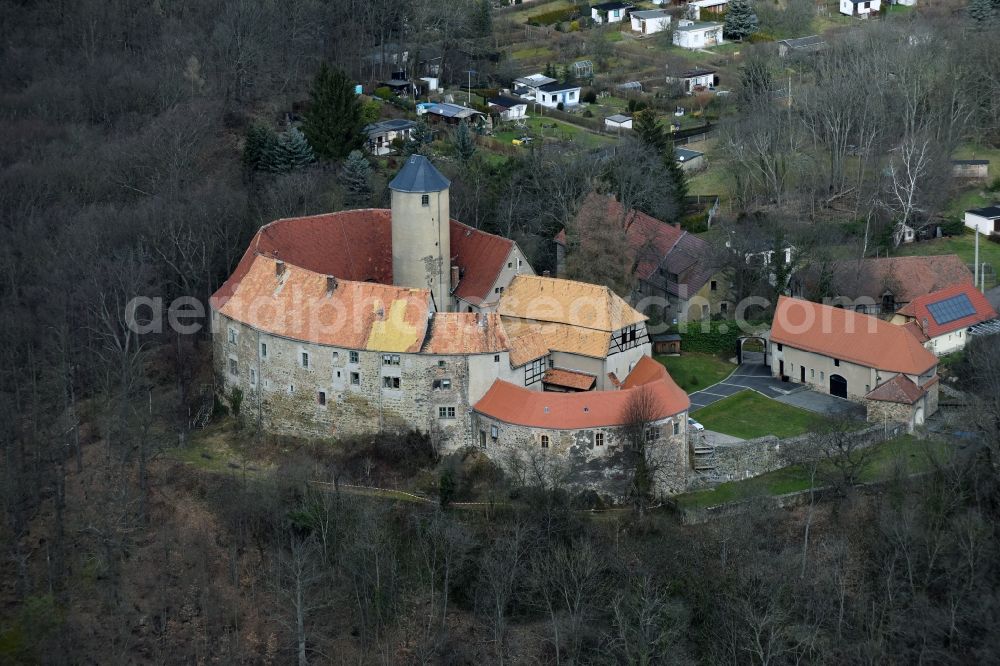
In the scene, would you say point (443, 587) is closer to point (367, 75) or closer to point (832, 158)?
point (832, 158)

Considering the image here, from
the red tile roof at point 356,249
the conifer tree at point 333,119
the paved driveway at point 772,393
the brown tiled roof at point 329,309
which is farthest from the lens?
the conifer tree at point 333,119

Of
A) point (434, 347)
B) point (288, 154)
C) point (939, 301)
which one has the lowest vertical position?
point (939, 301)

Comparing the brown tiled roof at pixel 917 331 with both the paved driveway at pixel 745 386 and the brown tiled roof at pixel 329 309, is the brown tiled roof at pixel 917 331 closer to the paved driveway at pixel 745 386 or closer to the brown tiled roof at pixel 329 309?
the paved driveway at pixel 745 386

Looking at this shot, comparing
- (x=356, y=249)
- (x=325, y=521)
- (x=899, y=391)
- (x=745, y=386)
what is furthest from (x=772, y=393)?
(x=325, y=521)

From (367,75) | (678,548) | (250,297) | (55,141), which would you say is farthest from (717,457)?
(367,75)

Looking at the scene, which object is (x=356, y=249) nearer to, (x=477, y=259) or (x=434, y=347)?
(x=477, y=259)

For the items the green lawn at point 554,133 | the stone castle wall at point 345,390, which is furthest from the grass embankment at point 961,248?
the stone castle wall at point 345,390

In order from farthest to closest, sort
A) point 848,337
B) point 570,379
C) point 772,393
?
1. point 772,393
2. point 848,337
3. point 570,379
